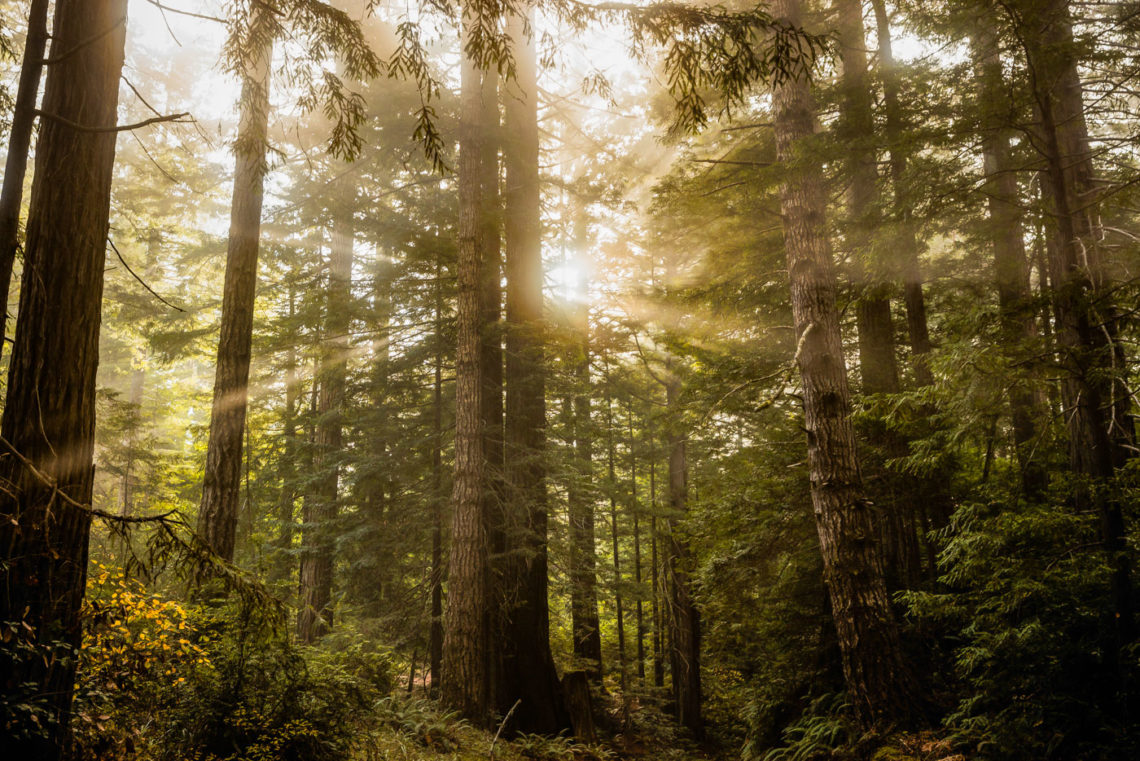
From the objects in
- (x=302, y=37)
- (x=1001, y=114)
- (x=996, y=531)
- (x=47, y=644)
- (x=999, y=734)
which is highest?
(x=302, y=37)

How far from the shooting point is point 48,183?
3.95 m

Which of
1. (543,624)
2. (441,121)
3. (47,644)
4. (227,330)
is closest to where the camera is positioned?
(47,644)

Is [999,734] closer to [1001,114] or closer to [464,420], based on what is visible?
[1001,114]

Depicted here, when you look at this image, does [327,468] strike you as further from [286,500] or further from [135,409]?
[135,409]

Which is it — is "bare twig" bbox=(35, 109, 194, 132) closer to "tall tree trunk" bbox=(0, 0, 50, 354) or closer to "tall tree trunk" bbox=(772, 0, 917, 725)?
"tall tree trunk" bbox=(0, 0, 50, 354)

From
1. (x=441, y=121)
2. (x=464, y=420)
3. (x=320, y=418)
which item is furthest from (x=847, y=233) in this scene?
(x=320, y=418)

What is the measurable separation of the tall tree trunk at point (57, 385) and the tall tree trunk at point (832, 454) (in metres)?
5.93

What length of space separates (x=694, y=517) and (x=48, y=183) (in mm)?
8383

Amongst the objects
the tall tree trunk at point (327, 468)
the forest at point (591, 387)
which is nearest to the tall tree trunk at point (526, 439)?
the forest at point (591, 387)

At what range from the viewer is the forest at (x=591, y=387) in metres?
4.16

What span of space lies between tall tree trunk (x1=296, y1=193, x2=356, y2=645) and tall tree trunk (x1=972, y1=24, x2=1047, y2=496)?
10.8 meters

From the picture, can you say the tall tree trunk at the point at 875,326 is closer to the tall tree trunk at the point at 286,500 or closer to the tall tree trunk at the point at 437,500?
the tall tree trunk at the point at 437,500

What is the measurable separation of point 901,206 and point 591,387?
22.8ft

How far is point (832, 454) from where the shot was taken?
6832 millimetres
